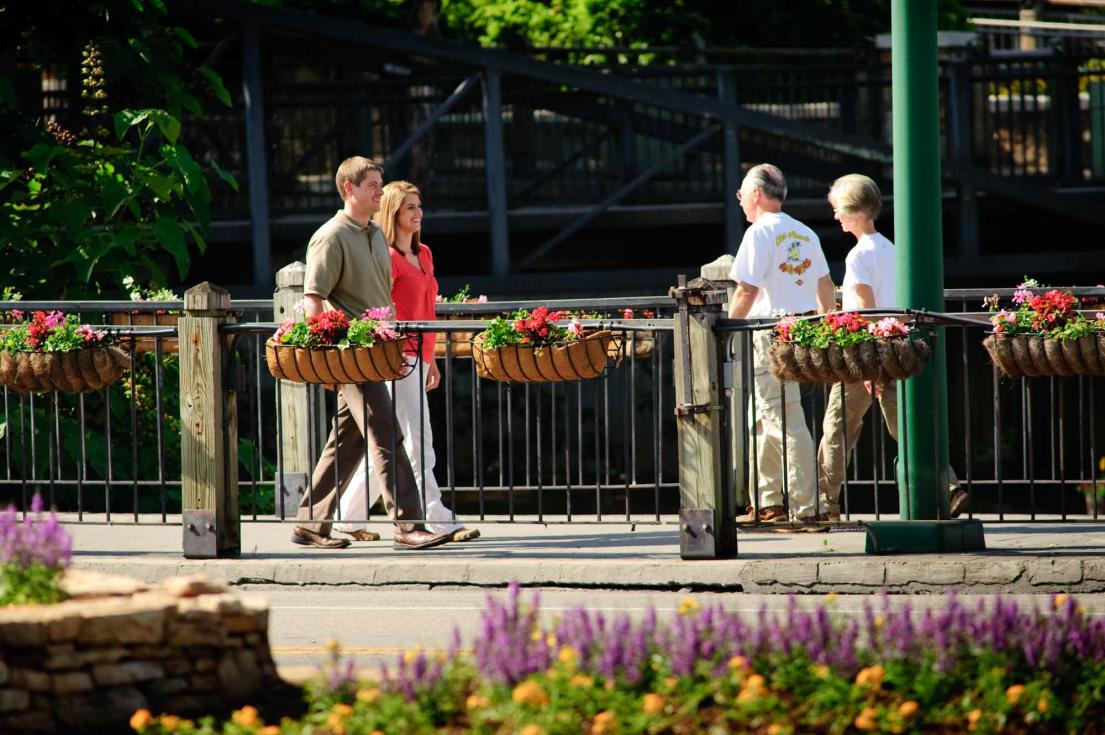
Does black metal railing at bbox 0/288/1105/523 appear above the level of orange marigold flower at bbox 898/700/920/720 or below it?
above

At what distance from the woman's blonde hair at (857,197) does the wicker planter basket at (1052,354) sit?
1.49m

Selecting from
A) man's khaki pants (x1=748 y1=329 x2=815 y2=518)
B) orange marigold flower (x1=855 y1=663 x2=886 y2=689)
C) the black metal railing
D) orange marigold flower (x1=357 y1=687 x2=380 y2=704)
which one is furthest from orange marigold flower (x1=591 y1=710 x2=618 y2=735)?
man's khaki pants (x1=748 y1=329 x2=815 y2=518)

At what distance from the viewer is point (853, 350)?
9.20 metres

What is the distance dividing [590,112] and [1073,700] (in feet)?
51.2

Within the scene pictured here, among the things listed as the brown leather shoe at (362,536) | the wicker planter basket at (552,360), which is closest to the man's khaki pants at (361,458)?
the brown leather shoe at (362,536)

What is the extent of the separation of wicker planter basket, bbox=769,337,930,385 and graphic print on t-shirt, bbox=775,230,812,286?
4.00 ft

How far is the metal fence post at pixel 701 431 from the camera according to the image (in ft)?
31.2

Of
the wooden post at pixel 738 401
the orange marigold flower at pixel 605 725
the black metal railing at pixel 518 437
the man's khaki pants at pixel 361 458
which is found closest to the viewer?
the orange marigold flower at pixel 605 725

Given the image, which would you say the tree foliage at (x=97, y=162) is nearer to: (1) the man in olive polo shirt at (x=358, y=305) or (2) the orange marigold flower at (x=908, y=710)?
(1) the man in olive polo shirt at (x=358, y=305)

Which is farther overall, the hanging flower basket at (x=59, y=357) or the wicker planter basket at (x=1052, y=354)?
the hanging flower basket at (x=59, y=357)

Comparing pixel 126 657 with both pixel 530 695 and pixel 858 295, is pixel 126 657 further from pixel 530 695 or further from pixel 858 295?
pixel 858 295

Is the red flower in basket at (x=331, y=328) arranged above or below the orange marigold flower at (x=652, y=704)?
above

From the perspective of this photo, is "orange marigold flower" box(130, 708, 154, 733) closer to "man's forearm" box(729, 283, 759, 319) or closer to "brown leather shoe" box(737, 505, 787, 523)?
"man's forearm" box(729, 283, 759, 319)

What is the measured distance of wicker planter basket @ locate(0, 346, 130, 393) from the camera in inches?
407
